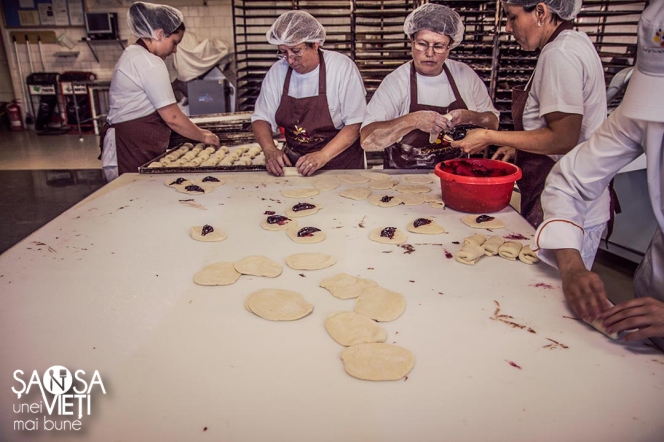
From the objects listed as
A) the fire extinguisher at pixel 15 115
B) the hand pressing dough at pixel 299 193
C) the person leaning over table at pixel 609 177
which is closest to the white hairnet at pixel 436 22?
the hand pressing dough at pixel 299 193

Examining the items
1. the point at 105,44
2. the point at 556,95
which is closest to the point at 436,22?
the point at 556,95

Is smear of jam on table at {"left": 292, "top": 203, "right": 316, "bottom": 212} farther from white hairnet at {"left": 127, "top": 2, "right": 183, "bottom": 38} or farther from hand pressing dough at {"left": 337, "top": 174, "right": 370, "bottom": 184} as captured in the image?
white hairnet at {"left": 127, "top": 2, "right": 183, "bottom": 38}

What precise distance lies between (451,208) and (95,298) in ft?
4.95

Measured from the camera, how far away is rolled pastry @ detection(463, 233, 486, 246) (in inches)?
66.5

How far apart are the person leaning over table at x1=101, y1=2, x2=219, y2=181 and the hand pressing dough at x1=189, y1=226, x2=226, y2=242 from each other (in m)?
1.43

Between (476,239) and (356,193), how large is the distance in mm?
755

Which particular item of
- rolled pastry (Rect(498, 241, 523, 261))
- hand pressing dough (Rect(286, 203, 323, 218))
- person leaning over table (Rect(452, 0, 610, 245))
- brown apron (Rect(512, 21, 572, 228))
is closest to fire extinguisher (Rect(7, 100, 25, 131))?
hand pressing dough (Rect(286, 203, 323, 218))

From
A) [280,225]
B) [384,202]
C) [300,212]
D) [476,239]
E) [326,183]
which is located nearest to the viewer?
[476,239]

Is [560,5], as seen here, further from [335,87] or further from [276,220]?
[276,220]

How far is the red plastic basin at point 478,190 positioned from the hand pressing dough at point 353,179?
0.56 meters

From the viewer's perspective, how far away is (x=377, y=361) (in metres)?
1.10

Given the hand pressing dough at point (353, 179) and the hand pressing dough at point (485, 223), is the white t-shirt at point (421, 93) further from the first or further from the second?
the hand pressing dough at point (485, 223)

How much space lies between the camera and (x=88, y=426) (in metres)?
0.93

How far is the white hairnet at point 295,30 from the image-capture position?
8.78 ft
